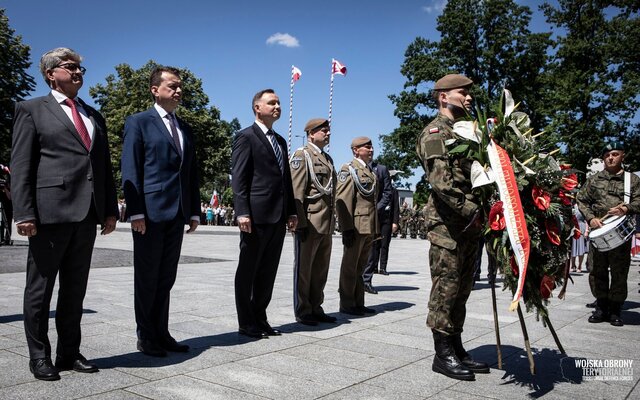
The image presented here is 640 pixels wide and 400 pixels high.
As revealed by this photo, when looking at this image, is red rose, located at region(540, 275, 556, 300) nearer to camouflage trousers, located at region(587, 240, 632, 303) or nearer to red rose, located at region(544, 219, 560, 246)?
red rose, located at region(544, 219, 560, 246)

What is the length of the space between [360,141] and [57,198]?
453 centimetres

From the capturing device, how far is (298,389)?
362 centimetres

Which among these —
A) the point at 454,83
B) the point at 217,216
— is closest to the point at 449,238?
the point at 454,83

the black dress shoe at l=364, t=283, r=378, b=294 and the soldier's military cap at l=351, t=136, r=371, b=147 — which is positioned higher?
the soldier's military cap at l=351, t=136, r=371, b=147

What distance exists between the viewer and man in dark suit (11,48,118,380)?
3.72 metres

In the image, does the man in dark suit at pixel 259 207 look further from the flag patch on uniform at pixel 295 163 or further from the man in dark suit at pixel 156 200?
the man in dark suit at pixel 156 200

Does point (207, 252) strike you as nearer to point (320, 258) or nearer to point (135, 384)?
point (320, 258)

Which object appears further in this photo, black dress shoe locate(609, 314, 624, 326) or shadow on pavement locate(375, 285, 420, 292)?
shadow on pavement locate(375, 285, 420, 292)

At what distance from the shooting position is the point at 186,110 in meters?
47.1

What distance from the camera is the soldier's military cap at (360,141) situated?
757 centimetres

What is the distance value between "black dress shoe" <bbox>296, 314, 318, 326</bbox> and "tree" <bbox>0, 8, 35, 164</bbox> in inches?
1147

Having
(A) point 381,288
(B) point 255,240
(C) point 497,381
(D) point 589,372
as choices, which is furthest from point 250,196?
(A) point 381,288

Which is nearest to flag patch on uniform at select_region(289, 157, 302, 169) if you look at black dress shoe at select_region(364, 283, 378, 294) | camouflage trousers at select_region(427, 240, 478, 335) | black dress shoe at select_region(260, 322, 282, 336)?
black dress shoe at select_region(260, 322, 282, 336)

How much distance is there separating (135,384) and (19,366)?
93 centimetres
